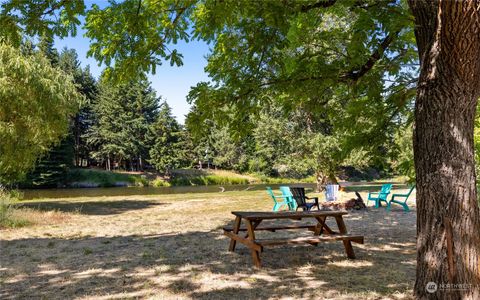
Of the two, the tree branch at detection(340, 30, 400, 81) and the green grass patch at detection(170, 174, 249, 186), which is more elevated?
the tree branch at detection(340, 30, 400, 81)

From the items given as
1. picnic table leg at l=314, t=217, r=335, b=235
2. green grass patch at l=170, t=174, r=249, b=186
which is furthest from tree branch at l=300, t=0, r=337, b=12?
green grass patch at l=170, t=174, r=249, b=186

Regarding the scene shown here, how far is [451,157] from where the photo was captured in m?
3.34

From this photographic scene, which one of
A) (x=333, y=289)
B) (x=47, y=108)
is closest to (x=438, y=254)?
(x=333, y=289)

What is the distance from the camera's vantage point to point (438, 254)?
11.1 feet

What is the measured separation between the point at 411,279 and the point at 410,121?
227 centimetres

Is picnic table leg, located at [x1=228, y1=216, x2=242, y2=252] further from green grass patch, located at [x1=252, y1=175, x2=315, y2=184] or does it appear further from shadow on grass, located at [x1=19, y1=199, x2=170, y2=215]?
green grass patch, located at [x1=252, y1=175, x2=315, y2=184]

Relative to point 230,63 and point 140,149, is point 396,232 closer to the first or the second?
point 230,63

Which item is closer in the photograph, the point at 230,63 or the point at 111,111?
the point at 230,63

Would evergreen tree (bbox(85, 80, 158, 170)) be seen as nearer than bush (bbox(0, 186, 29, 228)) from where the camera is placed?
No

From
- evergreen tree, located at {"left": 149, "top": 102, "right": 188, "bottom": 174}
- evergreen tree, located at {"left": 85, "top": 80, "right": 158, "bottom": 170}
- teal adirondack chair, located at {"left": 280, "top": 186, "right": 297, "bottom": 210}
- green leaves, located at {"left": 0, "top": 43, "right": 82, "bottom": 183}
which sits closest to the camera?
green leaves, located at {"left": 0, "top": 43, "right": 82, "bottom": 183}

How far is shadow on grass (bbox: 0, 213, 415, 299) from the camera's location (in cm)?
479

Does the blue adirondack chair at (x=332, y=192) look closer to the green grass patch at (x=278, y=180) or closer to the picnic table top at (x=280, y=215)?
the picnic table top at (x=280, y=215)

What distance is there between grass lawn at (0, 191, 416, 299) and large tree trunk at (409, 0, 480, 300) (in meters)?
1.25

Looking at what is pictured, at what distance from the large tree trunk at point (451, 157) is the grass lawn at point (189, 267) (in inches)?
49.0
